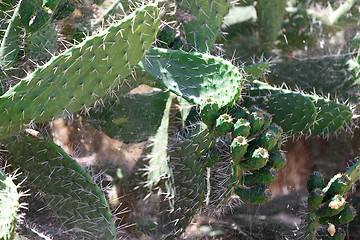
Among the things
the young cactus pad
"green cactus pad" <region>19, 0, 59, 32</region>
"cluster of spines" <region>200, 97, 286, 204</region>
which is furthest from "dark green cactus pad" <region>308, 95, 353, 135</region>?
"green cactus pad" <region>19, 0, 59, 32</region>

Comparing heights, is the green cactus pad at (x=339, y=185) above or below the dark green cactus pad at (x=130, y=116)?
below

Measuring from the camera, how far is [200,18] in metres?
2.15

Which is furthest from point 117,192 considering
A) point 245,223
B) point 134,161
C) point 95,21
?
point 95,21

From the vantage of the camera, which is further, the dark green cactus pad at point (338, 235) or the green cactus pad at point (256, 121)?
the dark green cactus pad at point (338, 235)

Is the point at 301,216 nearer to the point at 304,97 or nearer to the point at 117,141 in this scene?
the point at 304,97

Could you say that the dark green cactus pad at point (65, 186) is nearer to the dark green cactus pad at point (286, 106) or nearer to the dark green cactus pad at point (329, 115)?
→ the dark green cactus pad at point (286, 106)

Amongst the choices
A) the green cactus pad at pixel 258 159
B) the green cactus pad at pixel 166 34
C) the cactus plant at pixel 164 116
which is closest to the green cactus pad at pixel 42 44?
the cactus plant at pixel 164 116

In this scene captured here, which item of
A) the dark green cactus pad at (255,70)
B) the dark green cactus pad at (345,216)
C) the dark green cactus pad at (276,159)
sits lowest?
the dark green cactus pad at (345,216)

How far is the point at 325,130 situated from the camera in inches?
88.0

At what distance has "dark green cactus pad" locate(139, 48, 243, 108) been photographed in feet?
6.05

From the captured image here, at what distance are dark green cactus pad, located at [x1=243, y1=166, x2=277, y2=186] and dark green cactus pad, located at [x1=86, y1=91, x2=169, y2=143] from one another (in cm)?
51

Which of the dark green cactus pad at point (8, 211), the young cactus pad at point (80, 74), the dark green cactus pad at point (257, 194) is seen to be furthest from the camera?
the dark green cactus pad at point (257, 194)

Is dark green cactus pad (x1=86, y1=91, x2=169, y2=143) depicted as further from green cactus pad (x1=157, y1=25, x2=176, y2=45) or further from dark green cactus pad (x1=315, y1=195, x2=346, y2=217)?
dark green cactus pad (x1=315, y1=195, x2=346, y2=217)

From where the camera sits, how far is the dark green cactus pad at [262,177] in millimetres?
1834
